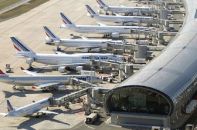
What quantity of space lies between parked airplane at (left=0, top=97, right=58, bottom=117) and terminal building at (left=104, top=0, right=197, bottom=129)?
36.7 ft

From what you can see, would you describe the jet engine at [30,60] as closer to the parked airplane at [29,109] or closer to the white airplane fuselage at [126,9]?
the parked airplane at [29,109]

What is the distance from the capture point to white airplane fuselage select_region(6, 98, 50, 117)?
250ft

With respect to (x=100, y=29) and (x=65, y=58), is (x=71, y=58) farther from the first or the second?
(x=100, y=29)

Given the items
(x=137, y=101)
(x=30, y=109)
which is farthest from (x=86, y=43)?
(x=137, y=101)

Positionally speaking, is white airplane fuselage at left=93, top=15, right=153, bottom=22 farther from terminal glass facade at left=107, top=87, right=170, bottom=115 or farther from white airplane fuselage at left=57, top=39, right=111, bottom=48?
terminal glass facade at left=107, top=87, right=170, bottom=115

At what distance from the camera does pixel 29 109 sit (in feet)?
256

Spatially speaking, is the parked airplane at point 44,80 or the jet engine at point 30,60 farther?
the jet engine at point 30,60

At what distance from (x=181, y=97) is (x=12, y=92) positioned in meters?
31.5

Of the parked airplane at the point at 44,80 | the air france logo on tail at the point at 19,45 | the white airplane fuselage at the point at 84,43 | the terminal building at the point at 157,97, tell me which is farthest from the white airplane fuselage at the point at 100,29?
the terminal building at the point at 157,97

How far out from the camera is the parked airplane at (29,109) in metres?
76.1

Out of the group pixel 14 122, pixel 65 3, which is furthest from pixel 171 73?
pixel 65 3

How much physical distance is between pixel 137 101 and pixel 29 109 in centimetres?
1674

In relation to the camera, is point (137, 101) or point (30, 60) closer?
point (137, 101)

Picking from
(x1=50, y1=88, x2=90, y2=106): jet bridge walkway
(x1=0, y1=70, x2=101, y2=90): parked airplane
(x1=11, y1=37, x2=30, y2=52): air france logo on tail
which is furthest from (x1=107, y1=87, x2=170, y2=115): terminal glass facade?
(x1=11, y1=37, x2=30, y2=52): air france logo on tail
